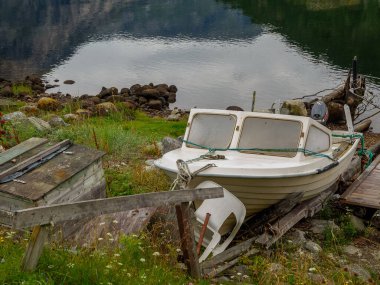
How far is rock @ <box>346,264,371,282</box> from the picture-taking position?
806 cm

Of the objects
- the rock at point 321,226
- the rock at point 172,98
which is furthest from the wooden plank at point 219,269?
the rock at point 172,98

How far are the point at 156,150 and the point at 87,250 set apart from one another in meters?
8.51

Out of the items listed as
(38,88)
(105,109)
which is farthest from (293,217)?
(38,88)

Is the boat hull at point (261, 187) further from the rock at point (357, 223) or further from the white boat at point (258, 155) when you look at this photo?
the rock at point (357, 223)

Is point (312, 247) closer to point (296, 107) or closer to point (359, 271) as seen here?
point (359, 271)

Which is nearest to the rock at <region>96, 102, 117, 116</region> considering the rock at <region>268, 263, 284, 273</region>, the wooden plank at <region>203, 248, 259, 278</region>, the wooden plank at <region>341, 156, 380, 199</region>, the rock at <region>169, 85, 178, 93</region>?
the rock at <region>169, 85, 178, 93</region>

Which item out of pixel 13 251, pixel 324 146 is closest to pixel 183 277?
pixel 13 251

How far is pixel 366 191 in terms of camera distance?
1180 centimetres

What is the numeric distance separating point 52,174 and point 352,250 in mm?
5736

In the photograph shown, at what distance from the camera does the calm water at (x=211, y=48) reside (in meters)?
37.1

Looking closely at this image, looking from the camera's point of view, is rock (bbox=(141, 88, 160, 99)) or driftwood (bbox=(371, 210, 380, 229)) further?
rock (bbox=(141, 88, 160, 99))

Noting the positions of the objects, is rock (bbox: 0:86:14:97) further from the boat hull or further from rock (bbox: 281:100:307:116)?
the boat hull

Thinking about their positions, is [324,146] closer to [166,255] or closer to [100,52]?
[166,255]

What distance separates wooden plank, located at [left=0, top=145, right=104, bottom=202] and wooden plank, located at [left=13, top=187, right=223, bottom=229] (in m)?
2.49
